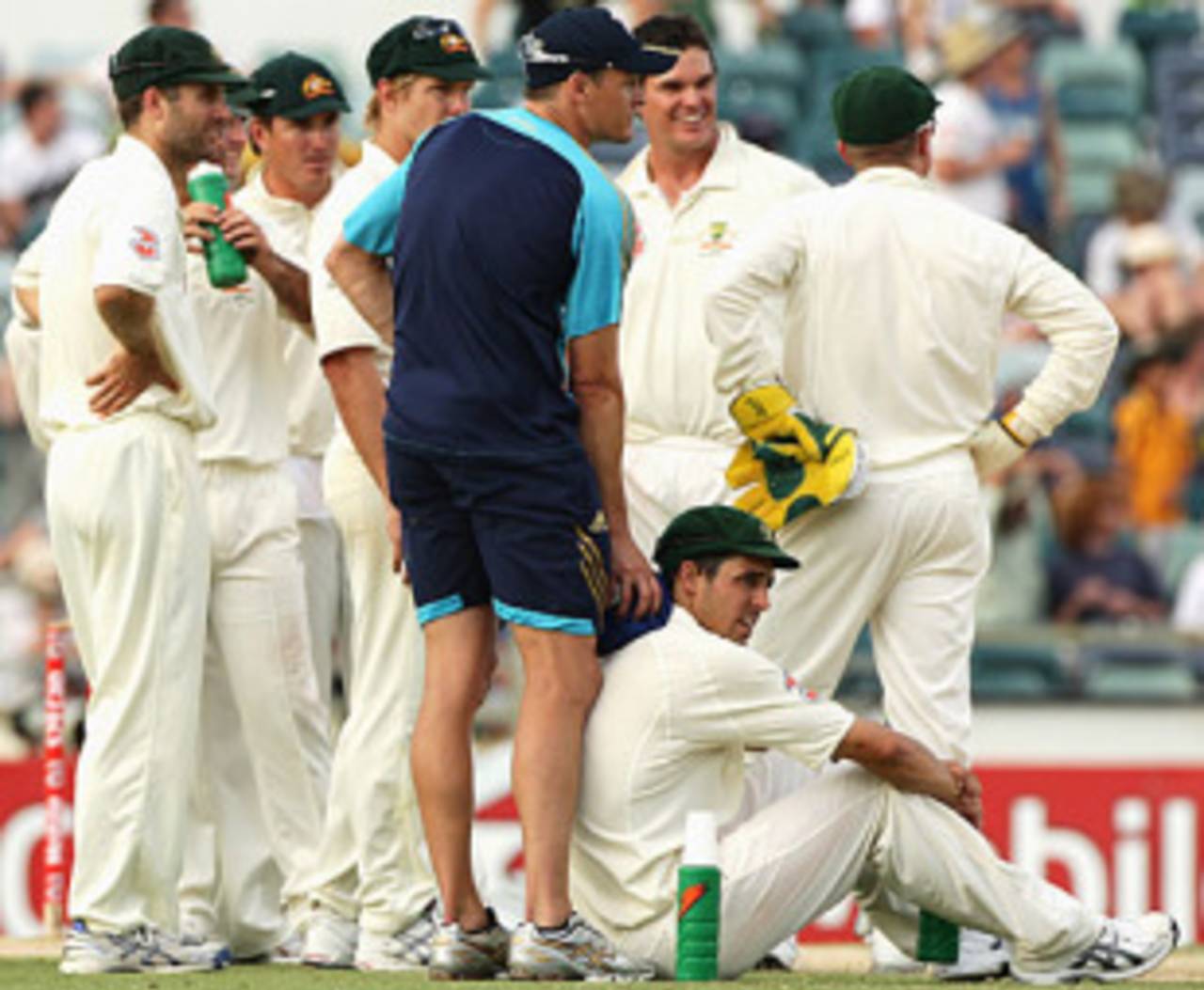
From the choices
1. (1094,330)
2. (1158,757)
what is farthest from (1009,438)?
(1158,757)

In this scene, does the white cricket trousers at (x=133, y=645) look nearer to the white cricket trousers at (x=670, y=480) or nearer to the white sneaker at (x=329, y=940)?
the white sneaker at (x=329, y=940)

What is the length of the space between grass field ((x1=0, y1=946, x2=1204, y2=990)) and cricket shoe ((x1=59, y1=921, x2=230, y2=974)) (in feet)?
0.20

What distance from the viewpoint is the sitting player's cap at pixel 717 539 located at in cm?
609

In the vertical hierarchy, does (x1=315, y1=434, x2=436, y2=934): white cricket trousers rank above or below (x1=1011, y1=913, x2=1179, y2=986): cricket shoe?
above

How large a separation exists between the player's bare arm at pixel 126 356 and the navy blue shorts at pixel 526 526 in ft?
2.54

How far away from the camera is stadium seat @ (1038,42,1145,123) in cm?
1524

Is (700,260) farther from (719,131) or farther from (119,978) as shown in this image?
(119,978)

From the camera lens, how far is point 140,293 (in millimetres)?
6363

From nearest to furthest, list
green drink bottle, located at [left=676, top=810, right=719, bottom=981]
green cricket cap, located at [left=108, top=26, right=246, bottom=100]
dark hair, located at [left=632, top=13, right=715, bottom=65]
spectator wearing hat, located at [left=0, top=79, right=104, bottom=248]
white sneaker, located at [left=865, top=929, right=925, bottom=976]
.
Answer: green drink bottle, located at [left=676, top=810, right=719, bottom=981] → green cricket cap, located at [left=108, top=26, right=246, bottom=100] → white sneaker, located at [left=865, top=929, right=925, bottom=976] → dark hair, located at [left=632, top=13, right=715, bottom=65] → spectator wearing hat, located at [left=0, top=79, right=104, bottom=248]

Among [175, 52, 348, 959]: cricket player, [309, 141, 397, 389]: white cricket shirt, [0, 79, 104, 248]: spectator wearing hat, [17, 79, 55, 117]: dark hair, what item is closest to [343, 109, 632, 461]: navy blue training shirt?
[309, 141, 397, 389]: white cricket shirt

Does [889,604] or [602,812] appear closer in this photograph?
[602,812]

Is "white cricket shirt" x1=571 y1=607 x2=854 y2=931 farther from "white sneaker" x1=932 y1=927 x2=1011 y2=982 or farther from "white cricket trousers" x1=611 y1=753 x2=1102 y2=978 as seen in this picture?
"white sneaker" x1=932 y1=927 x2=1011 y2=982

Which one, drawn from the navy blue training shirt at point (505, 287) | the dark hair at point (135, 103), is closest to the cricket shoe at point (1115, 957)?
the navy blue training shirt at point (505, 287)

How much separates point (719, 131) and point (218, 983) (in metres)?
2.76
